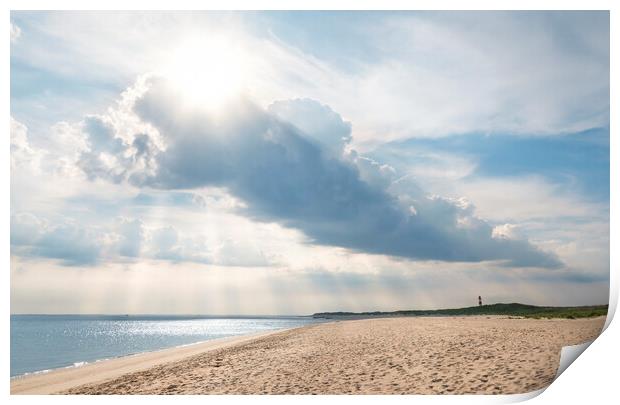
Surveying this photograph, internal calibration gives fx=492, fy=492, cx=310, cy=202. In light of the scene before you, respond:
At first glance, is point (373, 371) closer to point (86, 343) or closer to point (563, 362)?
point (563, 362)

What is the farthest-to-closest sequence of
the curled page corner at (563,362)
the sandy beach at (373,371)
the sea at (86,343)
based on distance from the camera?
the sea at (86,343)
the sandy beach at (373,371)
the curled page corner at (563,362)

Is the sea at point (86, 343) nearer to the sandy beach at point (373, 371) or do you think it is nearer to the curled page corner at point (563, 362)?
the sandy beach at point (373, 371)

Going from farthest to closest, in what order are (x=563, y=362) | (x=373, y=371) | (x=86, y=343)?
(x=86, y=343), (x=563, y=362), (x=373, y=371)

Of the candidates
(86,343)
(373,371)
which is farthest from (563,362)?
(86,343)

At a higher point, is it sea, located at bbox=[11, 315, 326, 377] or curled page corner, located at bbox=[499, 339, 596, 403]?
curled page corner, located at bbox=[499, 339, 596, 403]

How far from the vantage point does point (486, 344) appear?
13.7 meters

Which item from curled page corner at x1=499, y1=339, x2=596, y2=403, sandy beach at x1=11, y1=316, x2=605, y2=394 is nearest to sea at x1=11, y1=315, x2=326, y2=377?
sandy beach at x1=11, y1=316, x2=605, y2=394

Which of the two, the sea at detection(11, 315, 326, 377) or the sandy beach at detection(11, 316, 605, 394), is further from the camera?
the sea at detection(11, 315, 326, 377)

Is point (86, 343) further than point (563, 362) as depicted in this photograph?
Yes

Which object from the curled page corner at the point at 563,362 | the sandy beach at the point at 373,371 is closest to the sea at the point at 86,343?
the sandy beach at the point at 373,371

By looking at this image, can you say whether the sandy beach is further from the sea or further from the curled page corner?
the sea
